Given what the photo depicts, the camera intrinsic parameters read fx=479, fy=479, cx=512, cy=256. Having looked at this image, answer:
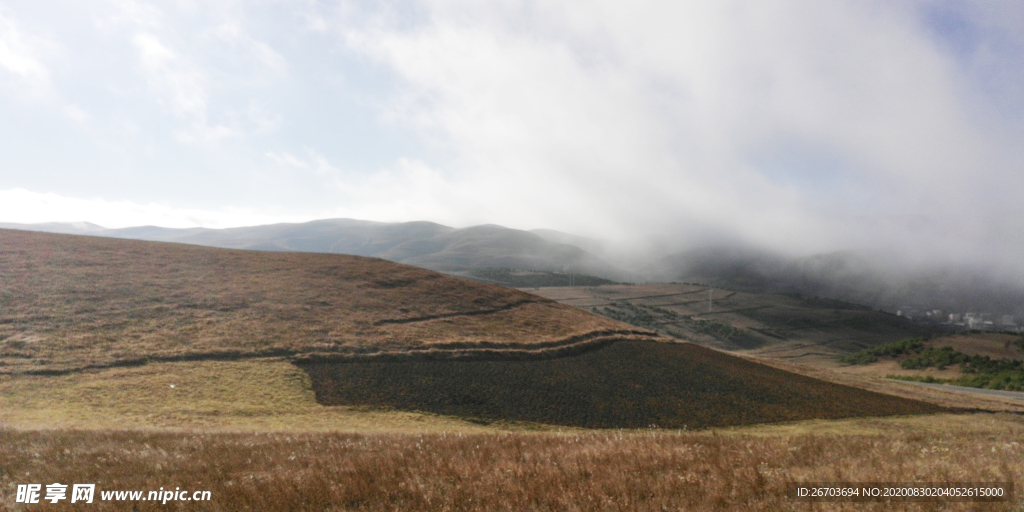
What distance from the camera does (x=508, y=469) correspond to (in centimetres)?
934

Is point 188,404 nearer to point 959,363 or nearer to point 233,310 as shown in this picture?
point 233,310

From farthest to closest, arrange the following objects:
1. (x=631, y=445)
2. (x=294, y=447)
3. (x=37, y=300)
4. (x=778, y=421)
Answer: (x=37, y=300)
(x=778, y=421)
(x=294, y=447)
(x=631, y=445)

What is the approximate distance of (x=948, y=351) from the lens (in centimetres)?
7912

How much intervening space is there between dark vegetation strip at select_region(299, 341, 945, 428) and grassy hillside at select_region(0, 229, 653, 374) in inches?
147

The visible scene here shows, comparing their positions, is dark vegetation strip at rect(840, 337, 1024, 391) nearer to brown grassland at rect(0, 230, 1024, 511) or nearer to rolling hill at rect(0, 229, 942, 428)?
brown grassland at rect(0, 230, 1024, 511)

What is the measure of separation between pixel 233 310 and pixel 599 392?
99.1 ft

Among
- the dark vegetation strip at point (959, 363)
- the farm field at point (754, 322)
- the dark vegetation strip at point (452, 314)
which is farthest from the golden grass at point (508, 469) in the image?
the farm field at point (754, 322)

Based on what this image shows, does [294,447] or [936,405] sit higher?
[294,447]

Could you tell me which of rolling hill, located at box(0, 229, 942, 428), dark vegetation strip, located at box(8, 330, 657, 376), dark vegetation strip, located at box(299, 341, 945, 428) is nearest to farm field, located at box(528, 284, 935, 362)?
rolling hill, located at box(0, 229, 942, 428)

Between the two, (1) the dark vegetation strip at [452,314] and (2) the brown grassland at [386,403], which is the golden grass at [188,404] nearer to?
(2) the brown grassland at [386,403]

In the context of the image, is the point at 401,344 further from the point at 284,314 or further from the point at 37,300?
the point at 37,300

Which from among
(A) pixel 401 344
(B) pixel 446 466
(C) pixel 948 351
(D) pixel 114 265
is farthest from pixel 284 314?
(C) pixel 948 351

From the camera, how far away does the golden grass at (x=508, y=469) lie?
7.61 meters

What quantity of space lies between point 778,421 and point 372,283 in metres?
40.9
